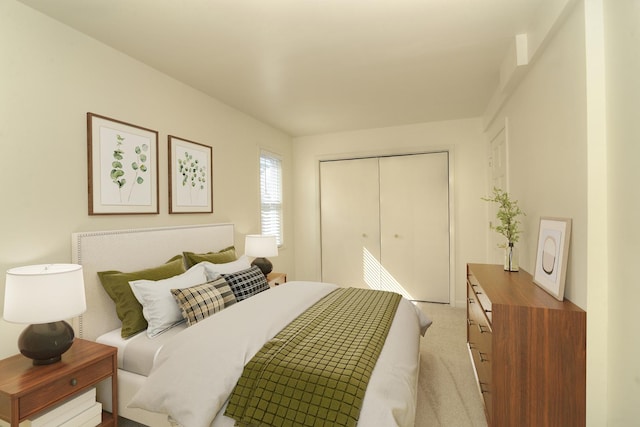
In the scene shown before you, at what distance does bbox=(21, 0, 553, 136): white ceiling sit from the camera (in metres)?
1.88

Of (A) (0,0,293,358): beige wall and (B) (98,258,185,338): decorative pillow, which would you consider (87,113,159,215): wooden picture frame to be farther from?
(B) (98,258,185,338): decorative pillow

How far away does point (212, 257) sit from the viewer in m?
2.88

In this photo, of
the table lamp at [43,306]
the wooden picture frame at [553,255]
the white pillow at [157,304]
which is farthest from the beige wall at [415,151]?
the table lamp at [43,306]

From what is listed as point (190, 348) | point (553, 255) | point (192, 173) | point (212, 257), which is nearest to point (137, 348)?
point (190, 348)

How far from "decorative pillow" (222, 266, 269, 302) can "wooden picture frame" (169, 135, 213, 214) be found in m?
0.86

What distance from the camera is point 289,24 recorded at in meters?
2.03

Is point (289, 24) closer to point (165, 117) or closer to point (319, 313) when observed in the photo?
point (165, 117)

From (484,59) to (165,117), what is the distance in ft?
9.13

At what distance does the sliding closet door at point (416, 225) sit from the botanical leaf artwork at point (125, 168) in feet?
10.5

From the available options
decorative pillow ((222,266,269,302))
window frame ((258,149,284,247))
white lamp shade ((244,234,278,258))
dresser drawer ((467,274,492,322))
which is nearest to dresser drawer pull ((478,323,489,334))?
dresser drawer ((467,274,492,322))

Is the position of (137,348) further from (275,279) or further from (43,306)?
(275,279)

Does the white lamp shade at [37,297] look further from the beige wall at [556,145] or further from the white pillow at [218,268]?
the beige wall at [556,145]

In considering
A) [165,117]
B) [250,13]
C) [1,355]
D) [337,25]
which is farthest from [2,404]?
[337,25]

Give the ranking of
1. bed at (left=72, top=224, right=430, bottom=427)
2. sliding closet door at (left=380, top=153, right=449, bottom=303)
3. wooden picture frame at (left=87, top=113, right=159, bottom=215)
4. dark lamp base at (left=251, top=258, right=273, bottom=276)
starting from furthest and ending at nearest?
1. sliding closet door at (left=380, top=153, right=449, bottom=303)
2. dark lamp base at (left=251, top=258, right=273, bottom=276)
3. wooden picture frame at (left=87, top=113, right=159, bottom=215)
4. bed at (left=72, top=224, right=430, bottom=427)
